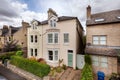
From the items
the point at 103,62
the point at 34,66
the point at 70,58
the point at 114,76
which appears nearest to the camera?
A: the point at 114,76

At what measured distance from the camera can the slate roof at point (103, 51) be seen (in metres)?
14.1

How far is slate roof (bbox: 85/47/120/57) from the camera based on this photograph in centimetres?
1414

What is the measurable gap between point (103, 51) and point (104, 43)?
56.5 inches

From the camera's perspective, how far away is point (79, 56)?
59.5ft

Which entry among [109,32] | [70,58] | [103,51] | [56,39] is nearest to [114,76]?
[103,51]

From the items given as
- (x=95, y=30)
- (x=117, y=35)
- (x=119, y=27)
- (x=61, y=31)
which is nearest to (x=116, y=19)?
(x=119, y=27)

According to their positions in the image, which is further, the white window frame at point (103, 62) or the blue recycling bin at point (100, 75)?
the white window frame at point (103, 62)

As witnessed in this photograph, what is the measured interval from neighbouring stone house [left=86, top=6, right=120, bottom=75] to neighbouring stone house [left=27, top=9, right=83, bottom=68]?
3007mm

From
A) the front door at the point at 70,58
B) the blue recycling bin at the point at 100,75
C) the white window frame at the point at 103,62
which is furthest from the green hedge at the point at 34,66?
the white window frame at the point at 103,62

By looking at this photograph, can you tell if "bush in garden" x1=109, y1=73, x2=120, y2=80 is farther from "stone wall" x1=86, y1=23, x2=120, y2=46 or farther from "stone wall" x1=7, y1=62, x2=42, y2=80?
"stone wall" x1=7, y1=62, x2=42, y2=80

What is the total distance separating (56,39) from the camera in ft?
67.8

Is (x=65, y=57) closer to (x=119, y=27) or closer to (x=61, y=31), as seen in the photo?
(x=61, y=31)

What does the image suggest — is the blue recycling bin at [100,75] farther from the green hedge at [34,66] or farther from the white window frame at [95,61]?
the green hedge at [34,66]

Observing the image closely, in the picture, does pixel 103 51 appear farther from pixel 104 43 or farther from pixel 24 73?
pixel 24 73
